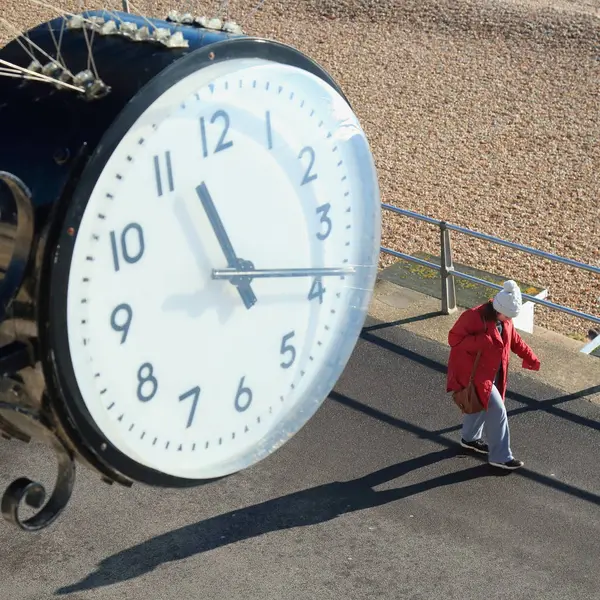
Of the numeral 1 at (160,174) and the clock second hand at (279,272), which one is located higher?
the numeral 1 at (160,174)

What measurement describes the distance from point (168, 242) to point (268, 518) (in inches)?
206

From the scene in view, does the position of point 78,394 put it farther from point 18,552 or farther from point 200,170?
point 18,552

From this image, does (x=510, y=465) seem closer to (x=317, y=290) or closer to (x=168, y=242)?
(x=317, y=290)

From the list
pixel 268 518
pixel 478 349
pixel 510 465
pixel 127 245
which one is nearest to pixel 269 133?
pixel 127 245

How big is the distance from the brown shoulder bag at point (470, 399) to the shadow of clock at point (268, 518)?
44 cm

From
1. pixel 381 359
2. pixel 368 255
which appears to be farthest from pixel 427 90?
pixel 368 255

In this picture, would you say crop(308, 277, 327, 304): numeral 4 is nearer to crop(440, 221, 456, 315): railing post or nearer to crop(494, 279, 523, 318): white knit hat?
crop(494, 279, 523, 318): white knit hat

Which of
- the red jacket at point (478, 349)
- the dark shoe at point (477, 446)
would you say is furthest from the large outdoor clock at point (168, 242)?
the dark shoe at point (477, 446)

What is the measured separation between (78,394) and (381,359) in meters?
7.20

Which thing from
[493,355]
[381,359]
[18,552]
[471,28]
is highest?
[471,28]

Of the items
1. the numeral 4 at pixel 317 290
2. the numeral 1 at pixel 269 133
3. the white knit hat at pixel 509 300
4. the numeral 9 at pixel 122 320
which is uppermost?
the numeral 1 at pixel 269 133

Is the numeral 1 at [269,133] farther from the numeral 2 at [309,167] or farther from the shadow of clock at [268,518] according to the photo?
the shadow of clock at [268,518]

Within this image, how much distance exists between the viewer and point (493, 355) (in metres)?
7.01

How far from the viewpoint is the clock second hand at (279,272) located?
62.0 inches
